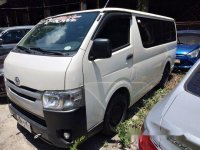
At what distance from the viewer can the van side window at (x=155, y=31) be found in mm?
4444

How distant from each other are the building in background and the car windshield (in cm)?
235

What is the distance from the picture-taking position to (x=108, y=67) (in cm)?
345

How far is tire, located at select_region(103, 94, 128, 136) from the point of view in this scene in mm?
3639

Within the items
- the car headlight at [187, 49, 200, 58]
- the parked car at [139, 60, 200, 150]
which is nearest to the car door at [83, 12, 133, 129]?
the parked car at [139, 60, 200, 150]

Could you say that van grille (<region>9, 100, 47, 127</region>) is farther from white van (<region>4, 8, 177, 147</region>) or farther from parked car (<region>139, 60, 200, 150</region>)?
parked car (<region>139, 60, 200, 150</region>)

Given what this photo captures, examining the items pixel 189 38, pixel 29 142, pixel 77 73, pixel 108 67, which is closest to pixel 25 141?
pixel 29 142

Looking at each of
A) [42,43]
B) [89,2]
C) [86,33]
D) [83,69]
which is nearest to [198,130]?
[83,69]

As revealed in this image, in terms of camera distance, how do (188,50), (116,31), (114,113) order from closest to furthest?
(116,31) → (114,113) → (188,50)

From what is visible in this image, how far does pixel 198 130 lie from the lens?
167cm

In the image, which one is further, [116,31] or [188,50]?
[188,50]

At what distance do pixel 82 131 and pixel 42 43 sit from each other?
1439 millimetres

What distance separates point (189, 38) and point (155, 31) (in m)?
4.03

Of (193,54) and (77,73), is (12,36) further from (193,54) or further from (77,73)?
(77,73)

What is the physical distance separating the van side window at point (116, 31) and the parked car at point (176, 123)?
1482 millimetres
